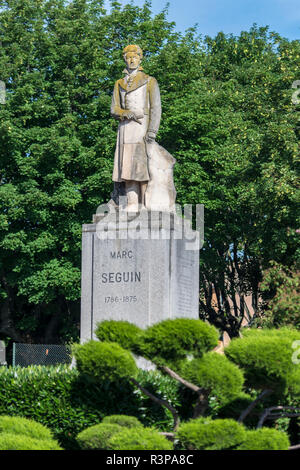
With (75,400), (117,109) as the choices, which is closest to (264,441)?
(75,400)

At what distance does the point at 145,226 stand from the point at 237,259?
69.8 feet

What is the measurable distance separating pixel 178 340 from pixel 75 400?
2.18 metres

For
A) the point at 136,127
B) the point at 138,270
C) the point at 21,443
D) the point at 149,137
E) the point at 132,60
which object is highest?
the point at 132,60

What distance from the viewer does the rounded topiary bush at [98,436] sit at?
1030 centimetres

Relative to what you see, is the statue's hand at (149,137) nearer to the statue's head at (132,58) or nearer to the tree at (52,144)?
the statue's head at (132,58)

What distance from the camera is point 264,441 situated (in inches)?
395

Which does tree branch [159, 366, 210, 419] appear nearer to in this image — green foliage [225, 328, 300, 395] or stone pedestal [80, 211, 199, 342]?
green foliage [225, 328, 300, 395]

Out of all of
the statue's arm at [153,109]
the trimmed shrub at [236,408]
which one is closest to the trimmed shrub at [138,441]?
the trimmed shrub at [236,408]

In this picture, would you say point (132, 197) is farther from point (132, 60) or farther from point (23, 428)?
point (23, 428)

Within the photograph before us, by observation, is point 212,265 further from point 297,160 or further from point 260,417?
point 260,417

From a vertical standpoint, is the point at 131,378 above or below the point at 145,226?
below

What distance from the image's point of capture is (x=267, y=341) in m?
10.8
